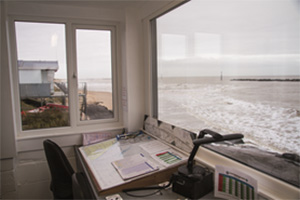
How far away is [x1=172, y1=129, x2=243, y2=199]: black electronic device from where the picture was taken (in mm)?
1302

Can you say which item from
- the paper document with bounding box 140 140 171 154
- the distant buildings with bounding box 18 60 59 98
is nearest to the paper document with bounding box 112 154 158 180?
the paper document with bounding box 140 140 171 154

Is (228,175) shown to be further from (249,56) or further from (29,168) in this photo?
(29,168)

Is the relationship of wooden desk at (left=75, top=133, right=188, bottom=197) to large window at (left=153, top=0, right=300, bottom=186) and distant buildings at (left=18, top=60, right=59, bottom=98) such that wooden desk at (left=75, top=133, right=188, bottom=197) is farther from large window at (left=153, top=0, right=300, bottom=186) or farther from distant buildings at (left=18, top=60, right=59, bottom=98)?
distant buildings at (left=18, top=60, right=59, bottom=98)

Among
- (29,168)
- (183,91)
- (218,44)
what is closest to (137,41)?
(183,91)

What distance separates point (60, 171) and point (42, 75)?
116 centimetres

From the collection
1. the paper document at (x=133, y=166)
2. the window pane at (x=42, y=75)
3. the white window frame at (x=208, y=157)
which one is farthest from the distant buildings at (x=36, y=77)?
the paper document at (x=133, y=166)

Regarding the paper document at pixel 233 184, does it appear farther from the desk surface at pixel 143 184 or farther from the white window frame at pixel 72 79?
the white window frame at pixel 72 79

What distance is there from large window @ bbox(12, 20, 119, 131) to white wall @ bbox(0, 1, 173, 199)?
151 millimetres

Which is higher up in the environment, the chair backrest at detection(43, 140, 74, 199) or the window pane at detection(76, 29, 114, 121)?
the window pane at detection(76, 29, 114, 121)

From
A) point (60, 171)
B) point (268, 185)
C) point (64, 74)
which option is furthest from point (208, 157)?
point (64, 74)

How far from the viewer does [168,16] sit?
2129 millimetres

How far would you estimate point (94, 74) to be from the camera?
2652 millimetres

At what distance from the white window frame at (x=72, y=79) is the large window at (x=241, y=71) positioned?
90cm

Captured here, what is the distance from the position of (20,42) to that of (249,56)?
7.50 feet
